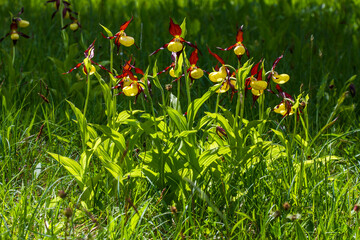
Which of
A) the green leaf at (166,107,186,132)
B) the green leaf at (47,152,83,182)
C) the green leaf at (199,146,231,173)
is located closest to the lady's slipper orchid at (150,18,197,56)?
the green leaf at (166,107,186,132)

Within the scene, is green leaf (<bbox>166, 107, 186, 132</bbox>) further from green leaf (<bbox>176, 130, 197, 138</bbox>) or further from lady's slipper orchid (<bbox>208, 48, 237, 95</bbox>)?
lady's slipper orchid (<bbox>208, 48, 237, 95</bbox>)

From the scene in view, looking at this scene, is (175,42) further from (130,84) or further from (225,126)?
(225,126)

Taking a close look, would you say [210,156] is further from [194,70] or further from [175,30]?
[175,30]

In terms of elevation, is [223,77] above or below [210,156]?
above

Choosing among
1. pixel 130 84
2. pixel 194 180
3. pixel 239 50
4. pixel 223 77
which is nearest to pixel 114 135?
pixel 130 84

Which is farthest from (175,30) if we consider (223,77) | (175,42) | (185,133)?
(185,133)

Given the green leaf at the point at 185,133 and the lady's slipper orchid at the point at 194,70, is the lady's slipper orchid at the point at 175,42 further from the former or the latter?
the green leaf at the point at 185,133

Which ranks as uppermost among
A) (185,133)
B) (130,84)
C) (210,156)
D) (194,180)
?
(130,84)

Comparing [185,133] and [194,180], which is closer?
[185,133]

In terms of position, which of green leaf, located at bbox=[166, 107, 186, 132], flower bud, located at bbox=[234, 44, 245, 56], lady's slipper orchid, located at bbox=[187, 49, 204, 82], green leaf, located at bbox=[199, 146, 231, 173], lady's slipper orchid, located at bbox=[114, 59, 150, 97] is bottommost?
green leaf, located at bbox=[199, 146, 231, 173]

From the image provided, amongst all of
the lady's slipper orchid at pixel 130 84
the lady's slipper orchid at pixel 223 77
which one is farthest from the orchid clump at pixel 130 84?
the lady's slipper orchid at pixel 223 77

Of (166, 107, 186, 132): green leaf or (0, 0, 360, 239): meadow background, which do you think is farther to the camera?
(166, 107, 186, 132): green leaf

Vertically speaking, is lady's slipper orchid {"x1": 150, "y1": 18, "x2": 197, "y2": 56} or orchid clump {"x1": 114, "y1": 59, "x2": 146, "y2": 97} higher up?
lady's slipper orchid {"x1": 150, "y1": 18, "x2": 197, "y2": 56}

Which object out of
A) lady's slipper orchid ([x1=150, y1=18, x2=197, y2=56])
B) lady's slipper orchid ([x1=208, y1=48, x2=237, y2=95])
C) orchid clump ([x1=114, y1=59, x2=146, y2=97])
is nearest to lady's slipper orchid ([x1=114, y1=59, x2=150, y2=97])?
orchid clump ([x1=114, y1=59, x2=146, y2=97])
